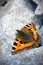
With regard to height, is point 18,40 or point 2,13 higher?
point 2,13

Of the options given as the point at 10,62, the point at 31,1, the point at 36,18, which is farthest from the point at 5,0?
the point at 10,62

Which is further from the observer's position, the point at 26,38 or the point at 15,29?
the point at 15,29

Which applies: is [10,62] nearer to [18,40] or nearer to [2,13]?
[18,40]

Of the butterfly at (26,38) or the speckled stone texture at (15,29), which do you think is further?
the butterfly at (26,38)

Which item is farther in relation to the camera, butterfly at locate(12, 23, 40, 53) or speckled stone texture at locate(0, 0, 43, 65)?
butterfly at locate(12, 23, 40, 53)
